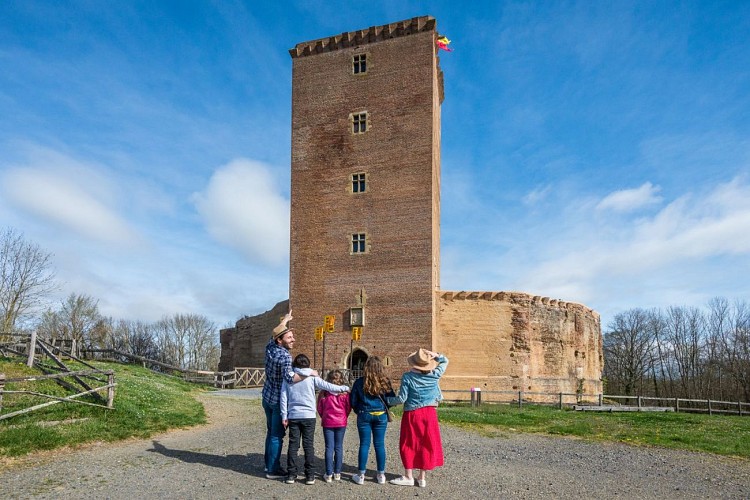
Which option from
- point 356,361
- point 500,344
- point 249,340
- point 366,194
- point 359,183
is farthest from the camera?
point 249,340

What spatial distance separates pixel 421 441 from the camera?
23.0 feet

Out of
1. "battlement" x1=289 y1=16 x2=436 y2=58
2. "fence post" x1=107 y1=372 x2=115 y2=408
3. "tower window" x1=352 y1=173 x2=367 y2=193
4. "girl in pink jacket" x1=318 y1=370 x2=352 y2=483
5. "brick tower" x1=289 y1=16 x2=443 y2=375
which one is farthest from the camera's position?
"battlement" x1=289 y1=16 x2=436 y2=58

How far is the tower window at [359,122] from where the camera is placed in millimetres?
27500

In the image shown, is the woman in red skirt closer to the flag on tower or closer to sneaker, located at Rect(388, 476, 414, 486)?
sneaker, located at Rect(388, 476, 414, 486)

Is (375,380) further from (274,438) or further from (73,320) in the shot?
(73,320)

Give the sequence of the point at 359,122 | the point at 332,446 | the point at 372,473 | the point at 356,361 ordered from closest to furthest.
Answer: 1. the point at 332,446
2. the point at 372,473
3. the point at 356,361
4. the point at 359,122

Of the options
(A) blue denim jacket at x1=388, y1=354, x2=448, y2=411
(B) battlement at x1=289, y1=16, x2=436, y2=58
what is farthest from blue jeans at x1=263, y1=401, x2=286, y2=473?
(B) battlement at x1=289, y1=16, x2=436, y2=58

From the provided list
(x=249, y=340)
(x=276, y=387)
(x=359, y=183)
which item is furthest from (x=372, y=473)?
(x=249, y=340)

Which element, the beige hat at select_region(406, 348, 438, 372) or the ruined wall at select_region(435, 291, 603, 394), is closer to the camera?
the beige hat at select_region(406, 348, 438, 372)

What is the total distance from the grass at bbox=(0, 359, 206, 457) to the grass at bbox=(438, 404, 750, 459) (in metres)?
7.39

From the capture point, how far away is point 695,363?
47562 mm

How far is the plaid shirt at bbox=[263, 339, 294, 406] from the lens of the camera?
285 inches

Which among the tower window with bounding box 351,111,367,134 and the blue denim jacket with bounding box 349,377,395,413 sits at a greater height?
the tower window with bounding box 351,111,367,134

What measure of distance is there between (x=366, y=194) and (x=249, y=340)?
16.2 meters
